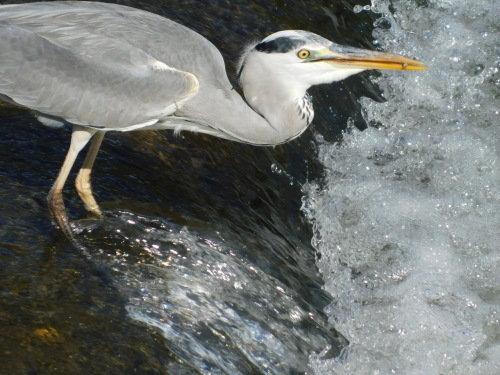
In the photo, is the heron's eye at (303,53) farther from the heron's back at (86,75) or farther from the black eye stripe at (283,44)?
the heron's back at (86,75)

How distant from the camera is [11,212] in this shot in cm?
390

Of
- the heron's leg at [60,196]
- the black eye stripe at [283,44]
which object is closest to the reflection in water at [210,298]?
the heron's leg at [60,196]

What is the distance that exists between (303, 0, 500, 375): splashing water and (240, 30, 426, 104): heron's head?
107cm

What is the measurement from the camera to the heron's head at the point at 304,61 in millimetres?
4070

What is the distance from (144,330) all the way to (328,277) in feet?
4.79

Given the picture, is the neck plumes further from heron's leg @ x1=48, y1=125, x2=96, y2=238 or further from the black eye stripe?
heron's leg @ x1=48, y1=125, x2=96, y2=238

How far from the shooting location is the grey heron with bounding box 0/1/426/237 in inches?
158

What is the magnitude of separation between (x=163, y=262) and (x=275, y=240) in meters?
0.79

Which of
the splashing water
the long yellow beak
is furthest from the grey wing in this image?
the splashing water

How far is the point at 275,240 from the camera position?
453cm

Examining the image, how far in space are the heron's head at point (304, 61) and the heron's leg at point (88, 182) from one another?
882 mm

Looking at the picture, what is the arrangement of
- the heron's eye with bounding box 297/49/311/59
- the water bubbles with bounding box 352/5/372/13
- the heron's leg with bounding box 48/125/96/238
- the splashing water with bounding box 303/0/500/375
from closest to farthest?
Answer: the heron's leg with bounding box 48/125/96/238
the heron's eye with bounding box 297/49/311/59
the splashing water with bounding box 303/0/500/375
the water bubbles with bounding box 352/5/372/13

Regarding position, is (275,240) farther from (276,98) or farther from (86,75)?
(86,75)

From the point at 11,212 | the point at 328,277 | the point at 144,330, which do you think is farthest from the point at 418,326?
the point at 11,212
